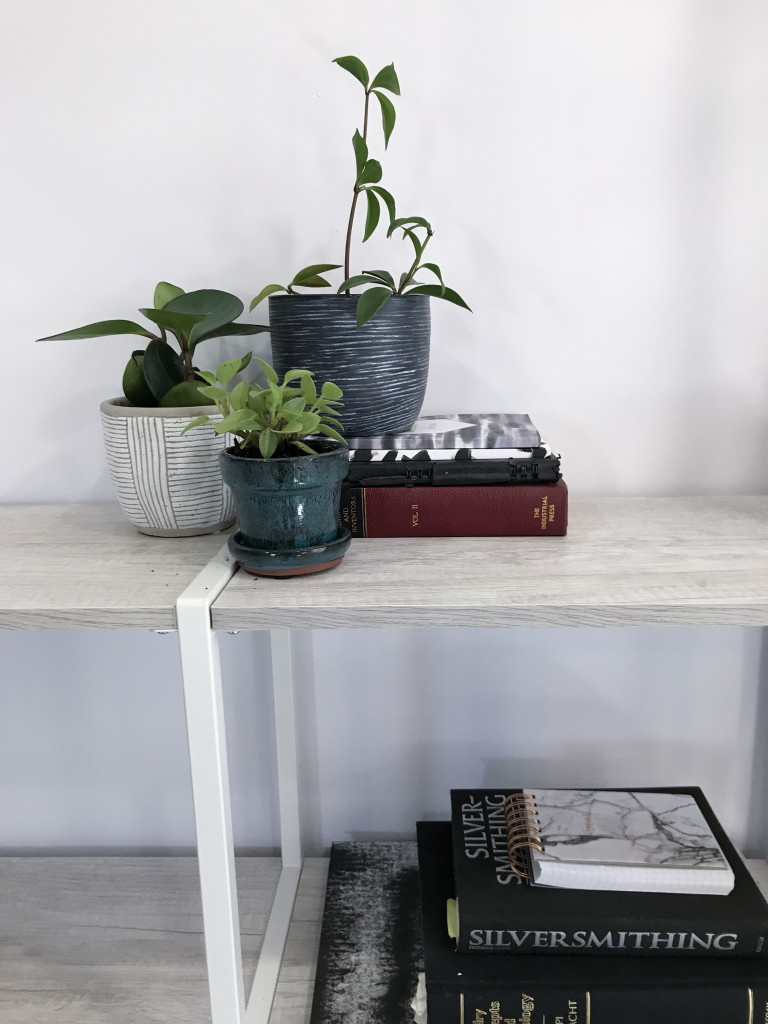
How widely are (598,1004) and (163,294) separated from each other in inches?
33.7

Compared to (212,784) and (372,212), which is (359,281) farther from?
(212,784)

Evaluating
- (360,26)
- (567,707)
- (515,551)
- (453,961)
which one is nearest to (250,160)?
(360,26)

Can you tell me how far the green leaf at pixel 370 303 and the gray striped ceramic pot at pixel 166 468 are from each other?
0.18 m

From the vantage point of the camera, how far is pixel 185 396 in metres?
0.82

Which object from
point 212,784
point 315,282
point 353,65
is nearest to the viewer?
point 212,784

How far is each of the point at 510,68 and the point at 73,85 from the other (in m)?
0.53

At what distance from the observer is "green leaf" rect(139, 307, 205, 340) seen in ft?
2.59

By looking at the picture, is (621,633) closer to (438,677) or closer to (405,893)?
(438,677)

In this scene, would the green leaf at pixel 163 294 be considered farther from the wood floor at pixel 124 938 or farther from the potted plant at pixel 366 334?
the wood floor at pixel 124 938

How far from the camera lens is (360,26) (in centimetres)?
94

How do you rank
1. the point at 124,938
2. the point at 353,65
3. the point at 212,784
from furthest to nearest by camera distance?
the point at 124,938 < the point at 353,65 < the point at 212,784

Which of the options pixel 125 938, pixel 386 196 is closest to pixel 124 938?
pixel 125 938

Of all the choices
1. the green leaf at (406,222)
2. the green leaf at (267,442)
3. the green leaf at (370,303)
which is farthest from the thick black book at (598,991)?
the green leaf at (406,222)

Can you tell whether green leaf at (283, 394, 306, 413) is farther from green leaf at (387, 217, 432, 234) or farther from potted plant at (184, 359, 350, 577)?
green leaf at (387, 217, 432, 234)
